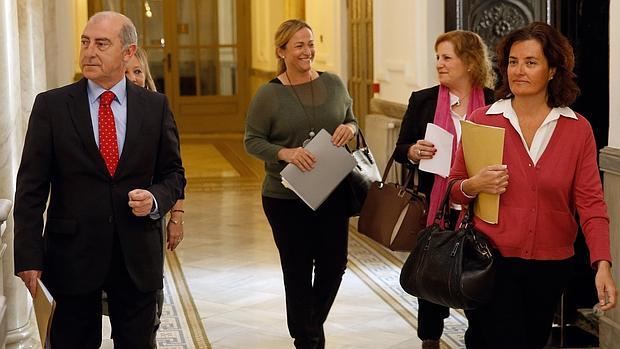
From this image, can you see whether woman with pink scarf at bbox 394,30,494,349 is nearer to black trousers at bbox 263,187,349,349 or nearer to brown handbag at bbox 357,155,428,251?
brown handbag at bbox 357,155,428,251

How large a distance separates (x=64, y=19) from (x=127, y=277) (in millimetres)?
9200

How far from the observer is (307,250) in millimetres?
5535

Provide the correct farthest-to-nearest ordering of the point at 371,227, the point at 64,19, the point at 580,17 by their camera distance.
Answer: the point at 64,19
the point at 580,17
the point at 371,227

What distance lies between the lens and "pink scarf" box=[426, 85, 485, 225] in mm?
5398

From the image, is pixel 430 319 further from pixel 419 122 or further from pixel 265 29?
pixel 265 29

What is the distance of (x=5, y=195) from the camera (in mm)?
5410

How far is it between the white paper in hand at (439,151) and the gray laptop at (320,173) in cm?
40

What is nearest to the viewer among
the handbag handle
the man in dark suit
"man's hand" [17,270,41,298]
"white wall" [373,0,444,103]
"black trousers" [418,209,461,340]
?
"man's hand" [17,270,41,298]

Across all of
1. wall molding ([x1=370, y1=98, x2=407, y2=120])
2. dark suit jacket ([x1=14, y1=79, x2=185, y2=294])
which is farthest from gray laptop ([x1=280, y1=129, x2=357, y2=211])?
wall molding ([x1=370, y1=98, x2=407, y2=120])

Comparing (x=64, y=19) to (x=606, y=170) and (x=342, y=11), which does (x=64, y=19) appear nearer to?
(x=342, y=11)

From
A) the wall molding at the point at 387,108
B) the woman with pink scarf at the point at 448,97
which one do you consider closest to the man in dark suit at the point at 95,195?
the woman with pink scarf at the point at 448,97

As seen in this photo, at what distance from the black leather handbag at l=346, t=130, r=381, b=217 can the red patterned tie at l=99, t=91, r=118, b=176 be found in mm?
1668

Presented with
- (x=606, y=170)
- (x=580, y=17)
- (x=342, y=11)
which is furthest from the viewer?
(x=342, y=11)

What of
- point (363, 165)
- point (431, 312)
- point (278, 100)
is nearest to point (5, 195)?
point (278, 100)
